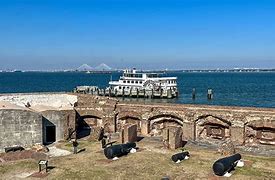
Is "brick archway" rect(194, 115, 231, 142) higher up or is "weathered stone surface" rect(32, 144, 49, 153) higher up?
"brick archway" rect(194, 115, 231, 142)

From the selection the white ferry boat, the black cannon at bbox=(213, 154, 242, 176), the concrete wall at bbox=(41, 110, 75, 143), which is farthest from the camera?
the white ferry boat

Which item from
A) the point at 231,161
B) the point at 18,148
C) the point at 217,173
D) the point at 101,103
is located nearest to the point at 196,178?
the point at 217,173

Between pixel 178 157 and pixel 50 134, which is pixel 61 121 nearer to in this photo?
pixel 50 134

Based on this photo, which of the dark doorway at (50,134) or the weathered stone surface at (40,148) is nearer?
the weathered stone surface at (40,148)

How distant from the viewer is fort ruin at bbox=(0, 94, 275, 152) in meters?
24.2

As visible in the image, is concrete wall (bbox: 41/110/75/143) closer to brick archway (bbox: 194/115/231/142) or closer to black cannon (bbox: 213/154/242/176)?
brick archway (bbox: 194/115/231/142)

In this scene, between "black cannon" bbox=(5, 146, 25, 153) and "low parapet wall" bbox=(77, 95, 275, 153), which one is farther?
"low parapet wall" bbox=(77, 95, 275, 153)

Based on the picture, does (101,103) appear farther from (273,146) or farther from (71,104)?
(273,146)

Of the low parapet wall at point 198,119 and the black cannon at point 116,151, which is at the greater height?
A: the low parapet wall at point 198,119

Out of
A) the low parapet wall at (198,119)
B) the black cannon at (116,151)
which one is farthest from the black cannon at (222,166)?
the low parapet wall at (198,119)

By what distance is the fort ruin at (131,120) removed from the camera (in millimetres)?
24219

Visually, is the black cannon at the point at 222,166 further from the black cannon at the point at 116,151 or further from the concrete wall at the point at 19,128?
the concrete wall at the point at 19,128

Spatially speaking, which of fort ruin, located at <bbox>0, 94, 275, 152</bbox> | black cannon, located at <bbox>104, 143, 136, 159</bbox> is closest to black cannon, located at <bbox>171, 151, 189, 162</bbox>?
black cannon, located at <bbox>104, 143, 136, 159</bbox>

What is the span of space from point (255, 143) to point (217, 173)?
336 inches
